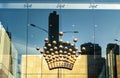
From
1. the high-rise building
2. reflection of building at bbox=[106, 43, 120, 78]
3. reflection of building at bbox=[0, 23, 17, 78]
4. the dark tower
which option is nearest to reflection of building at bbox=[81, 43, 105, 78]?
the high-rise building

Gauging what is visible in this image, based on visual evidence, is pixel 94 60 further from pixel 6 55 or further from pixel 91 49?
pixel 6 55

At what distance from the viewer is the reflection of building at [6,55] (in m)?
28.1

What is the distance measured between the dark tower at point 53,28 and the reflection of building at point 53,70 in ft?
2.71

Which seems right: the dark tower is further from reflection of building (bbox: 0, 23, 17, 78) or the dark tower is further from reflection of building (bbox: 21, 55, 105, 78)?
reflection of building (bbox: 0, 23, 17, 78)

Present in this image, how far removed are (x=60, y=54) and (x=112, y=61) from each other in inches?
74.9

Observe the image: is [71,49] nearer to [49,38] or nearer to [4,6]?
[49,38]

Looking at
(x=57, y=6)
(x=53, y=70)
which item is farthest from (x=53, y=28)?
(x=53, y=70)

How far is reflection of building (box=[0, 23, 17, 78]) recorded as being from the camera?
92.2ft

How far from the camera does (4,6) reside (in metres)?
28.6

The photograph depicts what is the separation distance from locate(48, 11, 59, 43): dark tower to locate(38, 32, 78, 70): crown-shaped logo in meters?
0.14

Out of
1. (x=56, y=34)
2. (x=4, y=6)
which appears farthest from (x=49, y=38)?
(x=4, y=6)

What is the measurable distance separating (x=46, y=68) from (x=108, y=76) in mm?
2268

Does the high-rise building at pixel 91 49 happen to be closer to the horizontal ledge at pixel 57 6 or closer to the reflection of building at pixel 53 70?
the reflection of building at pixel 53 70

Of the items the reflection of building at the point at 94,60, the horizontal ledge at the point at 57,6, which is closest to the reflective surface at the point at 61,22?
the horizontal ledge at the point at 57,6
